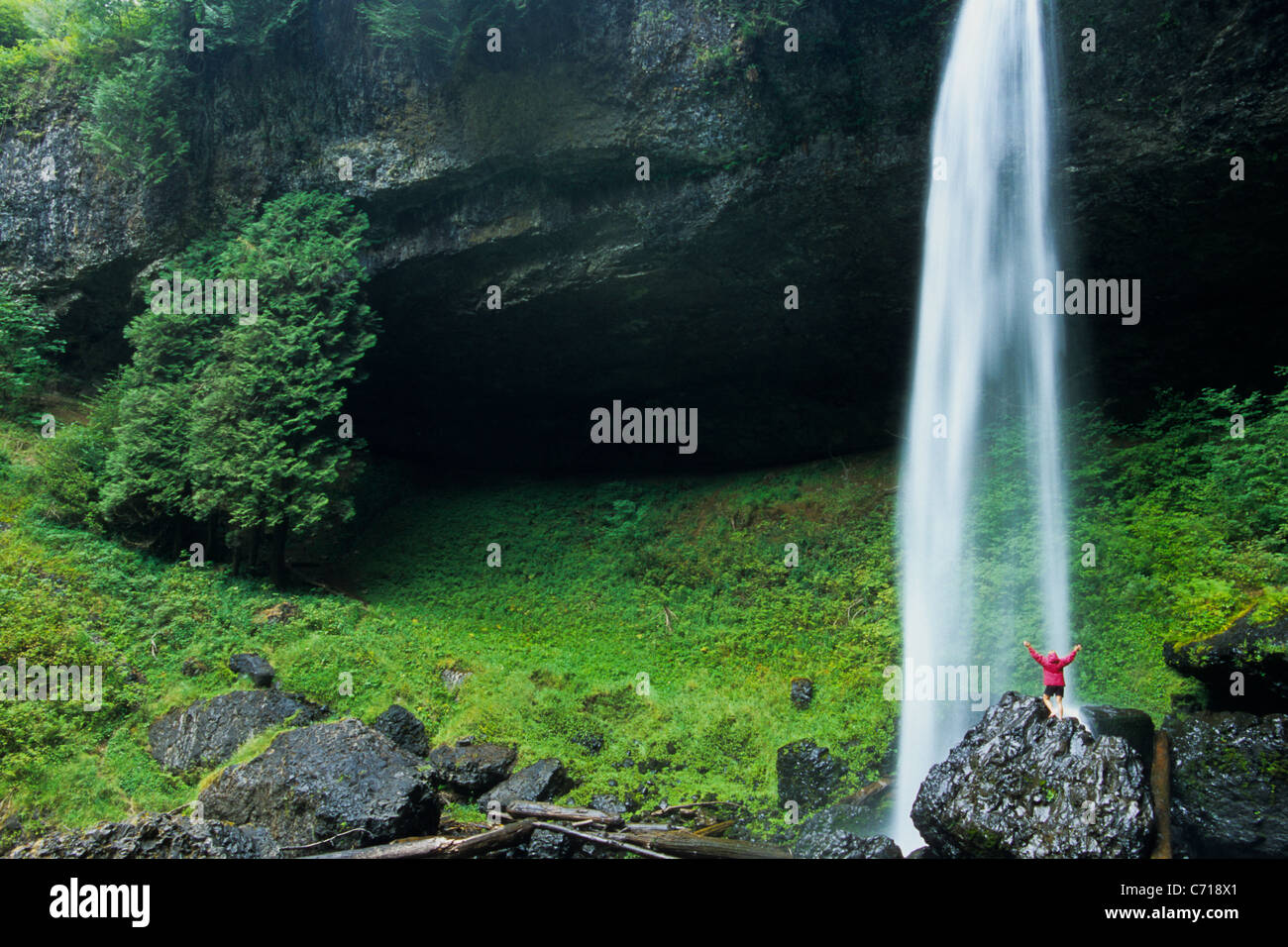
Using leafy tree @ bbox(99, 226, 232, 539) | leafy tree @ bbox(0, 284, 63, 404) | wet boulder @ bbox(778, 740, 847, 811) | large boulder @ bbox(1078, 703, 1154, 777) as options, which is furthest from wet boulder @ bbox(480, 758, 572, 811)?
leafy tree @ bbox(0, 284, 63, 404)

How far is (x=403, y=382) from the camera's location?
18484 mm

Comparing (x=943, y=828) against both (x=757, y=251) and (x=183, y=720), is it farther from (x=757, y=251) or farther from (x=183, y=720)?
(x=757, y=251)

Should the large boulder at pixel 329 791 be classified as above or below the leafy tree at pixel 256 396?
below

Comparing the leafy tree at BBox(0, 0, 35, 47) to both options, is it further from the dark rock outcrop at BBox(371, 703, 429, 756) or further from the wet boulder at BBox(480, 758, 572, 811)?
the wet boulder at BBox(480, 758, 572, 811)

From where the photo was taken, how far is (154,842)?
5871mm

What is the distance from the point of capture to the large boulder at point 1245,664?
7.49 metres

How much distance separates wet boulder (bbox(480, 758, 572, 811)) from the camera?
28.2 ft

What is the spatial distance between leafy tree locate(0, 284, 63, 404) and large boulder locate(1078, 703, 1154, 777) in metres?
19.1

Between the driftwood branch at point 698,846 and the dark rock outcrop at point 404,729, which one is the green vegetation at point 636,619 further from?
the driftwood branch at point 698,846

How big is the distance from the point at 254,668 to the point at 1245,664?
37.6 ft

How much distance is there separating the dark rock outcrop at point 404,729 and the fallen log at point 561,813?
2.17 m

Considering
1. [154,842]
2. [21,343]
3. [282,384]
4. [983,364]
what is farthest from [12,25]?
[983,364]

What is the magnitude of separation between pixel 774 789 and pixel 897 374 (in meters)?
9.58

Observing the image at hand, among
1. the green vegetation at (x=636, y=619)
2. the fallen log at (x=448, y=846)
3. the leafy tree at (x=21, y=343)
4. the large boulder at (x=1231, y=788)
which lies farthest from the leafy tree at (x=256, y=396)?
the large boulder at (x=1231, y=788)
